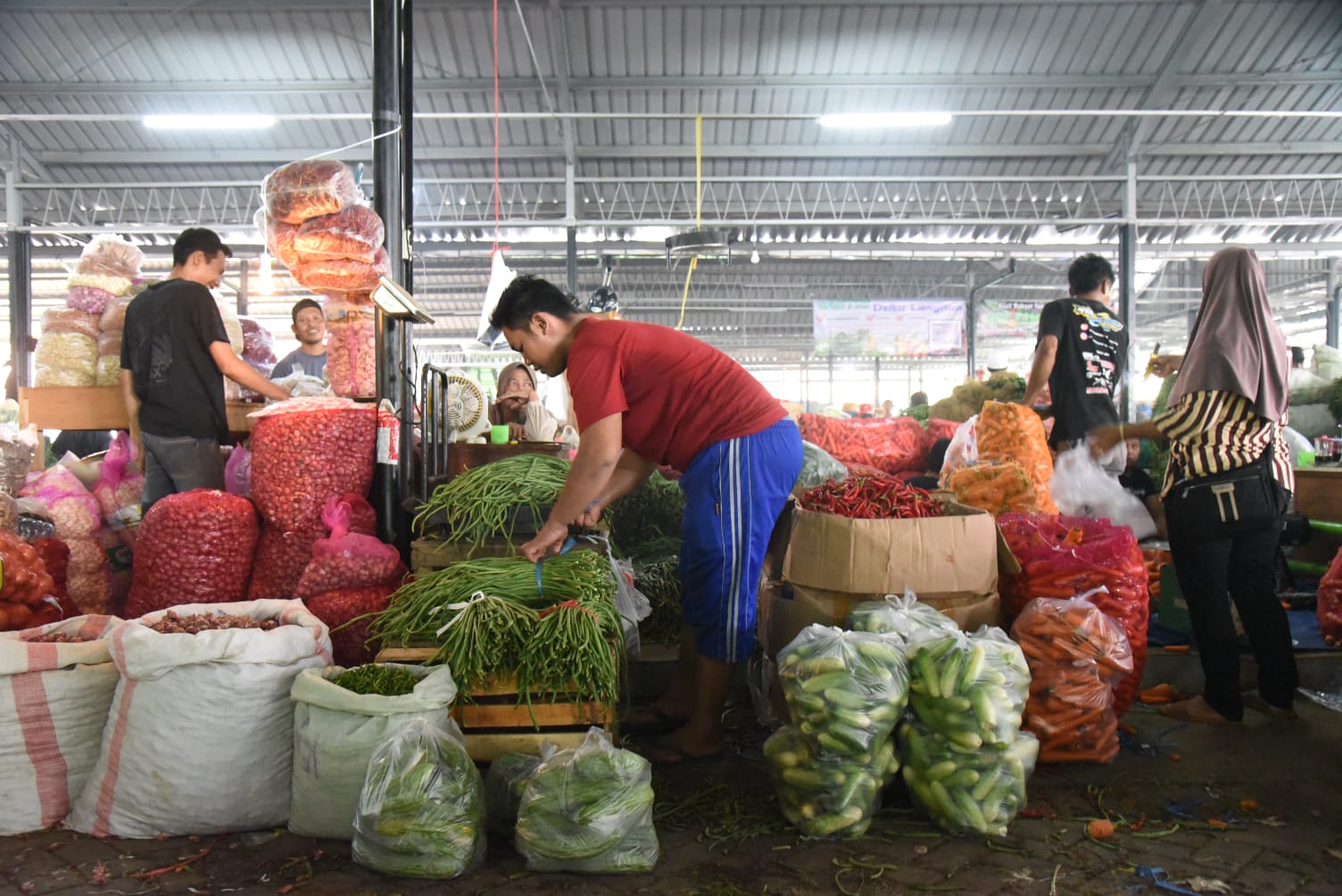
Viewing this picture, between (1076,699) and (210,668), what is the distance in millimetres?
2630

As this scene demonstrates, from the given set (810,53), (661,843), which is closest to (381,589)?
(661,843)

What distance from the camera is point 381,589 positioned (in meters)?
3.20

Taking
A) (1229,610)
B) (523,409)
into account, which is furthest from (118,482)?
(1229,610)

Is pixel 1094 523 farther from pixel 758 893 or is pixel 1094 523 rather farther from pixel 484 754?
pixel 484 754

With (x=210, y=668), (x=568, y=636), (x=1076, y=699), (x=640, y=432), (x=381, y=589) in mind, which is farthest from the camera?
(x=381, y=589)

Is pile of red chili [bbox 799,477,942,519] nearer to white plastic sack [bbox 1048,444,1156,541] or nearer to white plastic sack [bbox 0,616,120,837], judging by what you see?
white plastic sack [bbox 1048,444,1156,541]

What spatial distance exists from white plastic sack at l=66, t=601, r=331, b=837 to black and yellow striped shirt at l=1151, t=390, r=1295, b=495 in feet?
10.6

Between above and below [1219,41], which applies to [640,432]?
below

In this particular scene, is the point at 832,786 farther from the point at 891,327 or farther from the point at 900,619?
the point at 891,327

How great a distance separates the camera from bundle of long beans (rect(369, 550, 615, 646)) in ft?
8.91

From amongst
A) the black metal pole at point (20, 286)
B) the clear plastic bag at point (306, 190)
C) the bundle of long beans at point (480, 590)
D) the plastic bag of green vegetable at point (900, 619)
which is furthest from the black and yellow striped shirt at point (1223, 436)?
the black metal pole at point (20, 286)

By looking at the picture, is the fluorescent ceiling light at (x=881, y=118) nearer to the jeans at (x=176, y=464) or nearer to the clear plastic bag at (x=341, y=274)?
the clear plastic bag at (x=341, y=274)

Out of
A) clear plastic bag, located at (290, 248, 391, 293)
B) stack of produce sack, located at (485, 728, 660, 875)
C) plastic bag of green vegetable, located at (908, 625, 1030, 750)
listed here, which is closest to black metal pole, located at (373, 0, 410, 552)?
clear plastic bag, located at (290, 248, 391, 293)

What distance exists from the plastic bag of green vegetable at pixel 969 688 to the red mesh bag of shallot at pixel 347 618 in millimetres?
1838
